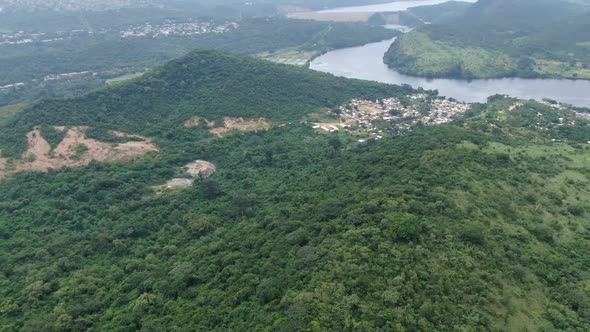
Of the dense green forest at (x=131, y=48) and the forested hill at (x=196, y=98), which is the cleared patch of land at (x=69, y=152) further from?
the dense green forest at (x=131, y=48)

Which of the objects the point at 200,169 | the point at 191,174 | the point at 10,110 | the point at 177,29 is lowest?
the point at 191,174

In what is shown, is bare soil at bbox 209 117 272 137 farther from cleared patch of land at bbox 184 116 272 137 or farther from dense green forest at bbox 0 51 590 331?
dense green forest at bbox 0 51 590 331

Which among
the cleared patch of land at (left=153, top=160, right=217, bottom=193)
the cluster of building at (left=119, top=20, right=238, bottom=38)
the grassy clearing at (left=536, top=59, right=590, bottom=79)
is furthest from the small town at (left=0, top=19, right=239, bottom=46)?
the cleared patch of land at (left=153, top=160, right=217, bottom=193)

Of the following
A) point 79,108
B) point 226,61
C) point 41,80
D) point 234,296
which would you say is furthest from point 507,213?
point 41,80

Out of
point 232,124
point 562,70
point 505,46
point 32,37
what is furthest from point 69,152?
point 505,46

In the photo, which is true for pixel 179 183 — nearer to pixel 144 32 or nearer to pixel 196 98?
pixel 196 98

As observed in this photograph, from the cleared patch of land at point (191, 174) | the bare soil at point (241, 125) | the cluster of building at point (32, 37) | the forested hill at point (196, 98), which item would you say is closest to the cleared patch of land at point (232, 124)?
the bare soil at point (241, 125)
